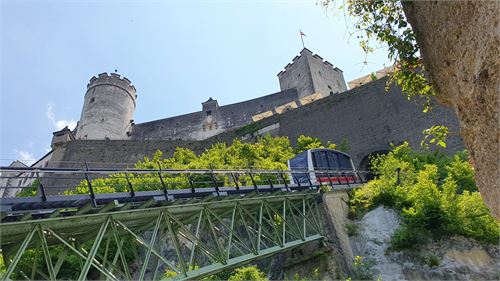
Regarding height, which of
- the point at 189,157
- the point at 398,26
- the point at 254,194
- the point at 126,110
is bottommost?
the point at 254,194

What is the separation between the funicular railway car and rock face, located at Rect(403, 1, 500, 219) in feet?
34.5

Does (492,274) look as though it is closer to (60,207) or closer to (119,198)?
(119,198)

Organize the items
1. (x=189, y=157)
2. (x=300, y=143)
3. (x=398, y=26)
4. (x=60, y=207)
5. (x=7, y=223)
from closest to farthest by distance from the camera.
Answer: (x=398, y=26), (x=7, y=223), (x=60, y=207), (x=300, y=143), (x=189, y=157)

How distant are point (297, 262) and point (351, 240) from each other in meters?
1.88

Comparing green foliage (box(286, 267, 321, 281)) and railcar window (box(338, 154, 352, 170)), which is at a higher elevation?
railcar window (box(338, 154, 352, 170))

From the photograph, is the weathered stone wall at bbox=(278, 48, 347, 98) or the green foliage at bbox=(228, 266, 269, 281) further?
the weathered stone wall at bbox=(278, 48, 347, 98)

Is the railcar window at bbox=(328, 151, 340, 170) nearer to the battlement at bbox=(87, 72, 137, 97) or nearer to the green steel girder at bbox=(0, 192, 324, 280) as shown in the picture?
the green steel girder at bbox=(0, 192, 324, 280)

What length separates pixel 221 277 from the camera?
474 inches

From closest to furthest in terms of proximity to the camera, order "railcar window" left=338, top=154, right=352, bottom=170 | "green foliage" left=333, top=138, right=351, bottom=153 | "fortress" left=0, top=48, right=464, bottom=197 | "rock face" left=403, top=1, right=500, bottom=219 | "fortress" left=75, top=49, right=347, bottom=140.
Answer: "rock face" left=403, top=1, right=500, bottom=219, "railcar window" left=338, top=154, right=352, bottom=170, "green foliage" left=333, top=138, right=351, bottom=153, "fortress" left=0, top=48, right=464, bottom=197, "fortress" left=75, top=49, right=347, bottom=140

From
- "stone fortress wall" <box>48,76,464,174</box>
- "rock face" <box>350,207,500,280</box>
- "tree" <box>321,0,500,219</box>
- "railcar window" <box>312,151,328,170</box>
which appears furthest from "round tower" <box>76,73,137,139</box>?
"tree" <box>321,0,500,219</box>

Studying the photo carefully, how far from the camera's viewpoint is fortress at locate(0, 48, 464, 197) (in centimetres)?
2372

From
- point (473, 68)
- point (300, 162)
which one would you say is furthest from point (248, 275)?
point (473, 68)

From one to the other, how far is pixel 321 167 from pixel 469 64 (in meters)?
13.2

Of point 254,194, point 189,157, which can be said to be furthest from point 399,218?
point 189,157
